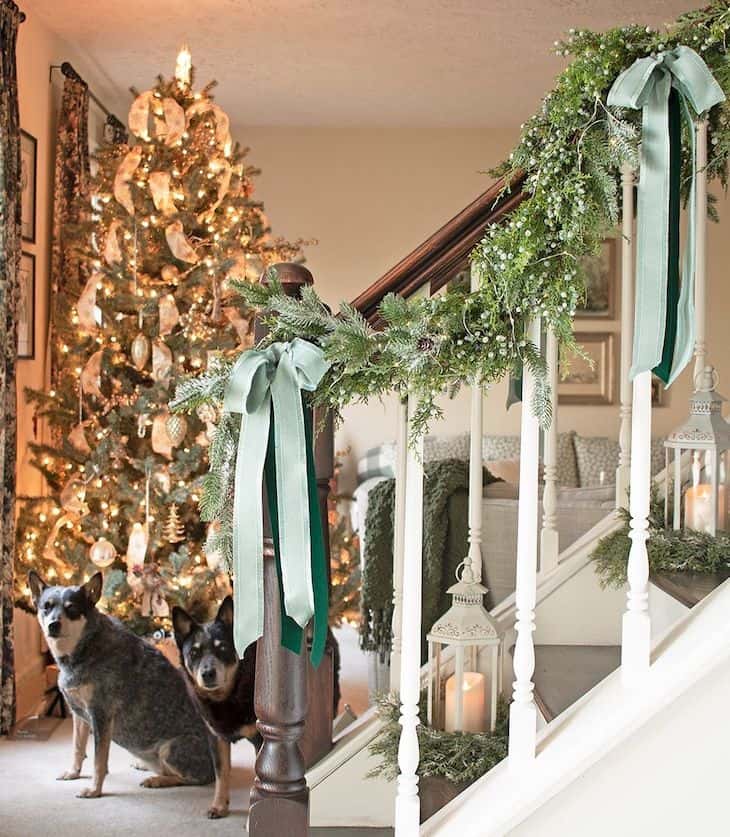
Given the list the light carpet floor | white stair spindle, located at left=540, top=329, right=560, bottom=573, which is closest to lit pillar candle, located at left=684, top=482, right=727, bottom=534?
white stair spindle, located at left=540, top=329, right=560, bottom=573

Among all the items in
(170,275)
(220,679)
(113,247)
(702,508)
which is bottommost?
(220,679)

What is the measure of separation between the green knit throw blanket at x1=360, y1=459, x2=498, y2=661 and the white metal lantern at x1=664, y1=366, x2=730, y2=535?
1.36 m

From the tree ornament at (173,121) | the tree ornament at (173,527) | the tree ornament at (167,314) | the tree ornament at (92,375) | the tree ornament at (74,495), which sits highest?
the tree ornament at (173,121)

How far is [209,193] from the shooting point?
4418mm

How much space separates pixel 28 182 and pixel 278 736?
3620 millimetres

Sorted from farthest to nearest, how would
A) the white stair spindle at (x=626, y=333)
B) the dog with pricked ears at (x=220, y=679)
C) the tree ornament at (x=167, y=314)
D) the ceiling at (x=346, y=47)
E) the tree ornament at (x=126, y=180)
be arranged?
the ceiling at (x=346, y=47) < the tree ornament at (x=126, y=180) < the tree ornament at (x=167, y=314) < the dog with pricked ears at (x=220, y=679) < the white stair spindle at (x=626, y=333)

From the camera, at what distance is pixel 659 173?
1.50m

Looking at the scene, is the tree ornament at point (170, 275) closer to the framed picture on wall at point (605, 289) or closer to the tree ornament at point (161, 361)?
the tree ornament at point (161, 361)

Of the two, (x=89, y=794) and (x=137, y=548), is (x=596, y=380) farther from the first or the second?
(x=89, y=794)

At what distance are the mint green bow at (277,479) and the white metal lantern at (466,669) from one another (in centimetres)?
59

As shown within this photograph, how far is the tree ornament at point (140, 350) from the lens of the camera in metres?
4.19

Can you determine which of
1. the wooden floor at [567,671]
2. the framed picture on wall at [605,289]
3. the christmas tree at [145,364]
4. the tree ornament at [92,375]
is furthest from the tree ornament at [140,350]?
the framed picture on wall at [605,289]

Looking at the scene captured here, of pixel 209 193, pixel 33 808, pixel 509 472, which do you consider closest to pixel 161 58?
pixel 209 193

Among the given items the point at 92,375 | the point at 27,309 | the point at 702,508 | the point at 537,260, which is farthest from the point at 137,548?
the point at 537,260
